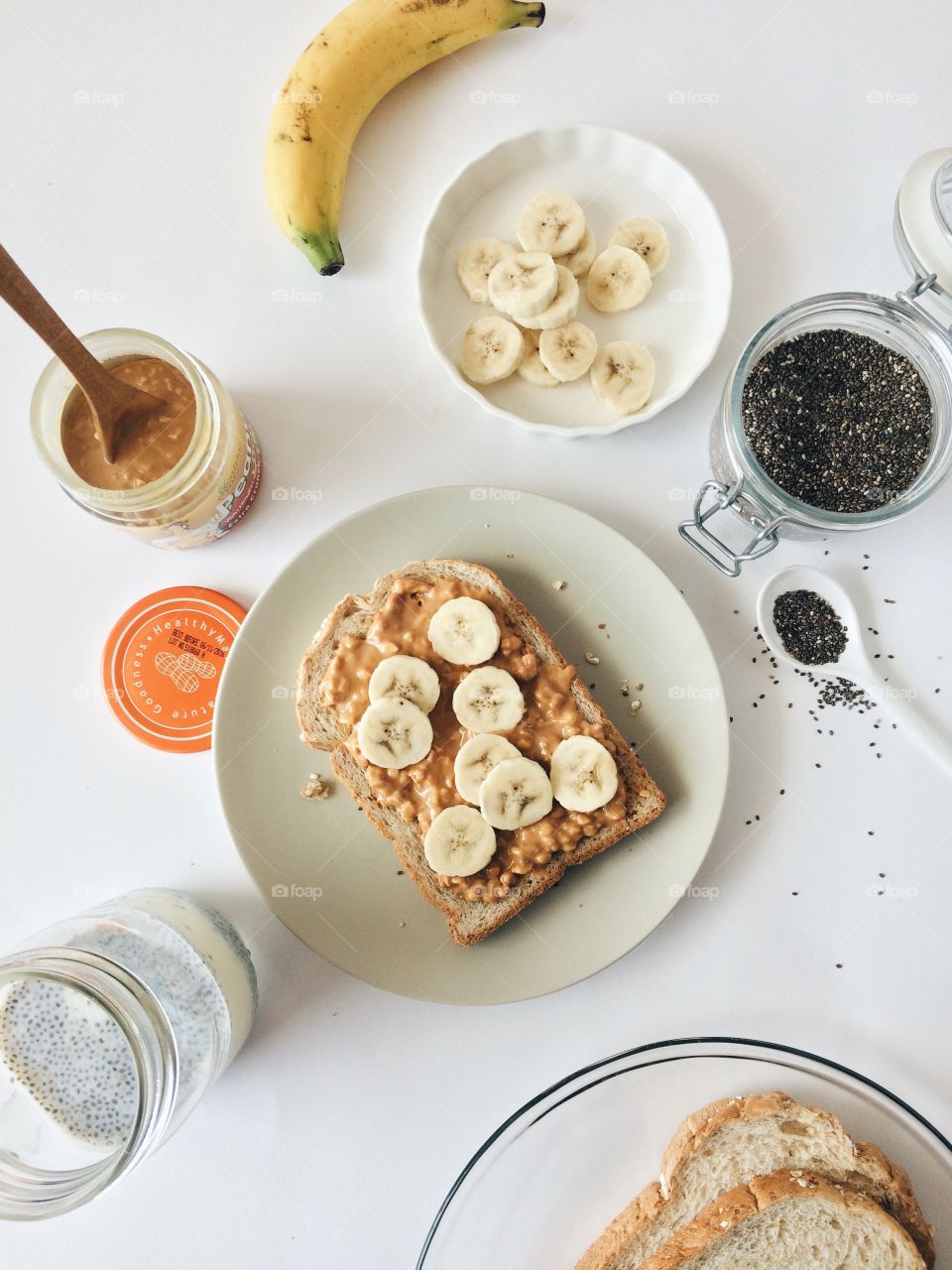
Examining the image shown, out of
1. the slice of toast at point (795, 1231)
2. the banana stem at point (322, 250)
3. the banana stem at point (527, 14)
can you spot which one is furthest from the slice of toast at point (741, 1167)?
the banana stem at point (527, 14)

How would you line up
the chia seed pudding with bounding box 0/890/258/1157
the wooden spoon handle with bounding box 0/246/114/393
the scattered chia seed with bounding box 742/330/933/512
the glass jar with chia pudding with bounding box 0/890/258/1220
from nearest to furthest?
the wooden spoon handle with bounding box 0/246/114/393 → the glass jar with chia pudding with bounding box 0/890/258/1220 → the chia seed pudding with bounding box 0/890/258/1157 → the scattered chia seed with bounding box 742/330/933/512

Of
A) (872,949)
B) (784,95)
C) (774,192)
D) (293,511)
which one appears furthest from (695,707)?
(784,95)

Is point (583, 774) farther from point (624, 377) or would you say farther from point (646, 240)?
point (646, 240)

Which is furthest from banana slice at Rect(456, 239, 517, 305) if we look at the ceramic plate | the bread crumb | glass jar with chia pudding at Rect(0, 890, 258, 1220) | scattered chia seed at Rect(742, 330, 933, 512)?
glass jar with chia pudding at Rect(0, 890, 258, 1220)

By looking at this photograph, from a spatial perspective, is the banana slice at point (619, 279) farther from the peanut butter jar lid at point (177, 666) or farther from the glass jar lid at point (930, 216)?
the peanut butter jar lid at point (177, 666)

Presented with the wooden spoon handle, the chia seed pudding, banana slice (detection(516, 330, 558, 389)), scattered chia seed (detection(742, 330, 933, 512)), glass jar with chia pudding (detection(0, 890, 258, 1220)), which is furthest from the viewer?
banana slice (detection(516, 330, 558, 389))

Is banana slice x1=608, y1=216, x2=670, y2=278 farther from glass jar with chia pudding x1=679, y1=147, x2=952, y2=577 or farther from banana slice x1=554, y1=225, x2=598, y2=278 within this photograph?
glass jar with chia pudding x1=679, y1=147, x2=952, y2=577

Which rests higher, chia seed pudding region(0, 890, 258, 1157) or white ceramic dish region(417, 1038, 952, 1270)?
chia seed pudding region(0, 890, 258, 1157)
